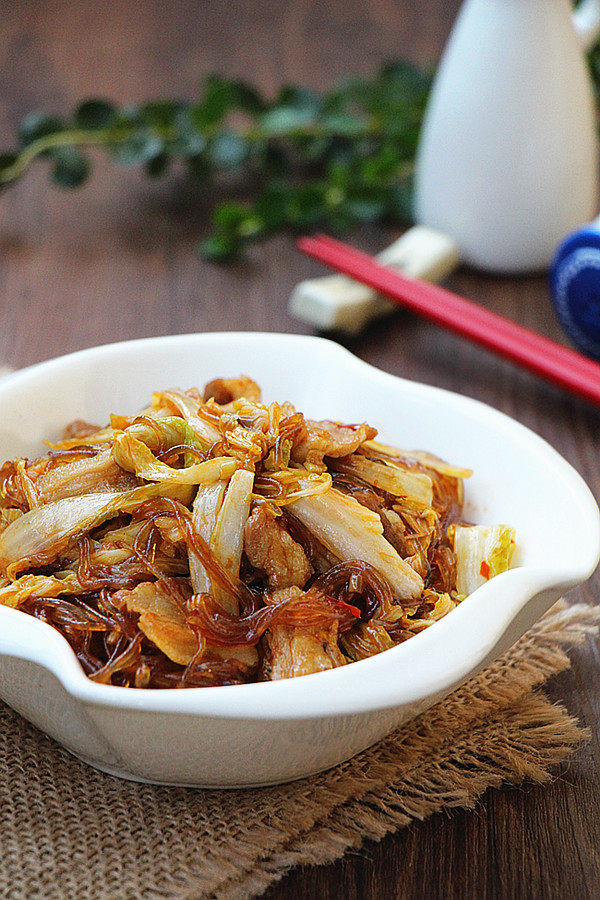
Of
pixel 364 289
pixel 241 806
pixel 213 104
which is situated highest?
pixel 213 104

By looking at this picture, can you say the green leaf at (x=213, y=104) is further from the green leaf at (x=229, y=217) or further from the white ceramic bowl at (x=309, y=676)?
the white ceramic bowl at (x=309, y=676)

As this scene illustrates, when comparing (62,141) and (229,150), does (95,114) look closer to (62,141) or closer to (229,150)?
(62,141)

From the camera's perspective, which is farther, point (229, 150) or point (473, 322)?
point (229, 150)

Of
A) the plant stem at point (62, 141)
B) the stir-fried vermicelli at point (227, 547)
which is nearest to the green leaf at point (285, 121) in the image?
the plant stem at point (62, 141)

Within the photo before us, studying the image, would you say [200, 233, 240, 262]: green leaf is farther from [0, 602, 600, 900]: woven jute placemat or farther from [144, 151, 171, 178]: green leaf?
[0, 602, 600, 900]: woven jute placemat

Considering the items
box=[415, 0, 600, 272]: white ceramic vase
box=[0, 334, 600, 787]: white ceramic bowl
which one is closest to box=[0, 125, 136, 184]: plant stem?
box=[415, 0, 600, 272]: white ceramic vase

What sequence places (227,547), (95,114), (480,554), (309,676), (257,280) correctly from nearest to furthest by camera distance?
(309,676), (227,547), (480,554), (257,280), (95,114)

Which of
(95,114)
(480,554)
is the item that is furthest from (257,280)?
(480,554)

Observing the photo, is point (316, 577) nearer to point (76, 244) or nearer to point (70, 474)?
point (70, 474)
